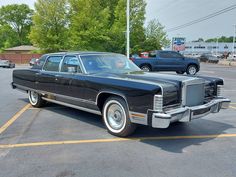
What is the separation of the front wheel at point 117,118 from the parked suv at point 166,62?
1274cm

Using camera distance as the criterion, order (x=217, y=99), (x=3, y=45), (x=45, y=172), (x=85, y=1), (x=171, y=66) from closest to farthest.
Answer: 1. (x=45, y=172)
2. (x=217, y=99)
3. (x=171, y=66)
4. (x=85, y=1)
5. (x=3, y=45)

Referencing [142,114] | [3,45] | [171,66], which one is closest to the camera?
[142,114]

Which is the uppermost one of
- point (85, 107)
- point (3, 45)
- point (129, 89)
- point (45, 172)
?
point (3, 45)

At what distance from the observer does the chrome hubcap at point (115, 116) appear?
5.25 m

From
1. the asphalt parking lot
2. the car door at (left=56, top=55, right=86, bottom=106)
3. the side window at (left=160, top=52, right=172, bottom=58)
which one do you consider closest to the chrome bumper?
the asphalt parking lot

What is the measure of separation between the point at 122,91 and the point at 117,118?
0.70 m

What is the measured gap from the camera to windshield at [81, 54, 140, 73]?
606 cm

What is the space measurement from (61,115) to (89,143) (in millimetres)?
2383

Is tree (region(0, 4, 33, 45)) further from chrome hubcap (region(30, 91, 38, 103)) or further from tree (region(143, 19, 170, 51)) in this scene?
chrome hubcap (region(30, 91, 38, 103))

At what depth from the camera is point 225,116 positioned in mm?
7004

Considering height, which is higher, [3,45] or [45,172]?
[3,45]

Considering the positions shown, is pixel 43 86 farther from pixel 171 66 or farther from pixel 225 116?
pixel 171 66

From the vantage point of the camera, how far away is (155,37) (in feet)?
137

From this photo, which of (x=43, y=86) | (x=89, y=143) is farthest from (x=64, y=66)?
(x=89, y=143)
